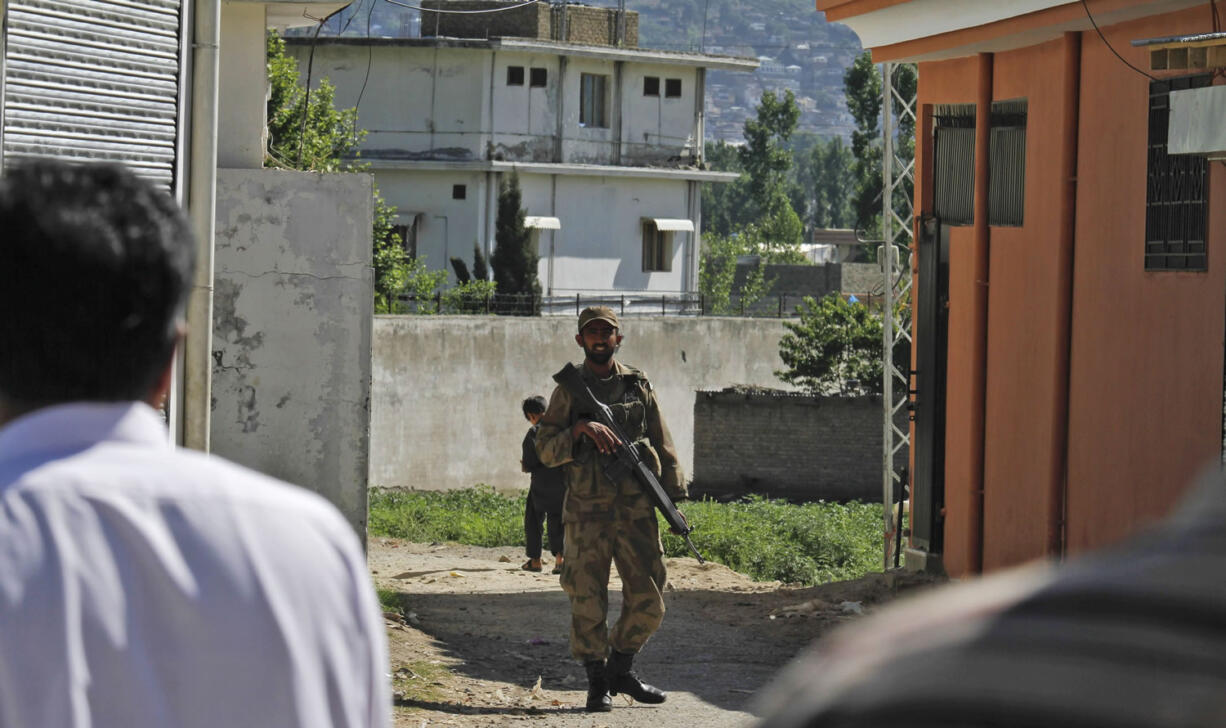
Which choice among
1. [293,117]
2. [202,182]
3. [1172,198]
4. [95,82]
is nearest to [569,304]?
[293,117]

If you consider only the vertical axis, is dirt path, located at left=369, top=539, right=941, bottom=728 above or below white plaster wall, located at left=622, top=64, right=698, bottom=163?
below

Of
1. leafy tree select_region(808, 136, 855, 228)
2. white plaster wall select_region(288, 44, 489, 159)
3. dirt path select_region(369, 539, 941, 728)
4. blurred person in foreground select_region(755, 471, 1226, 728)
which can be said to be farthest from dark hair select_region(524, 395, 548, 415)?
leafy tree select_region(808, 136, 855, 228)

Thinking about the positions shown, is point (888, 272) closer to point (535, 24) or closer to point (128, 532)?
point (128, 532)

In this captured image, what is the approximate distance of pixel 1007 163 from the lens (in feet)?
33.6

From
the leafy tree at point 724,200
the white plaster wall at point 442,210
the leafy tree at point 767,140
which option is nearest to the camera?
the white plaster wall at point 442,210

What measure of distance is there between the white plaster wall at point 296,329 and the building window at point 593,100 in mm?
30063

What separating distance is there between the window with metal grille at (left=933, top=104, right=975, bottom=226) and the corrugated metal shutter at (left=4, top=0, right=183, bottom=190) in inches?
218

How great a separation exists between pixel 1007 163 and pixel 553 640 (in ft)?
13.8

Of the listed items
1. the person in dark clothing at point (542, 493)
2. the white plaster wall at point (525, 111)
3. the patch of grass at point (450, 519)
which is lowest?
the patch of grass at point (450, 519)

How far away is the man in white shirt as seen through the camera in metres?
1.74

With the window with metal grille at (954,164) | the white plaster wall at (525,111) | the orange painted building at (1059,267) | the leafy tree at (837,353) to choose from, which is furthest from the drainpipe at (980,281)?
the white plaster wall at (525,111)

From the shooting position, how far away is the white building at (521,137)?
1511 inches

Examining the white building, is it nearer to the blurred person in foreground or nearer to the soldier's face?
the soldier's face

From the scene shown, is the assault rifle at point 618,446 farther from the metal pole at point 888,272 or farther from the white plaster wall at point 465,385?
the white plaster wall at point 465,385
